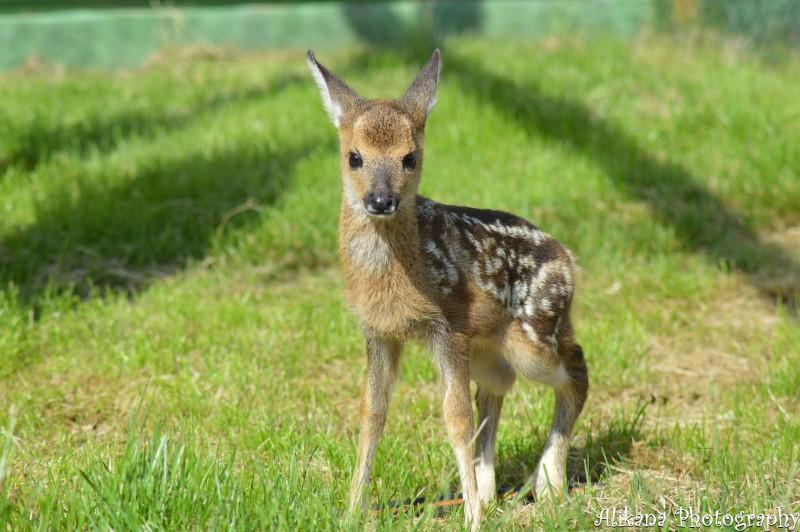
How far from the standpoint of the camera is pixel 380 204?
3.80 meters

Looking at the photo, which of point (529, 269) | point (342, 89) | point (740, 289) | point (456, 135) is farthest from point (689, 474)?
point (456, 135)

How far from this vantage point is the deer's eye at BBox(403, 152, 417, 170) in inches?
158

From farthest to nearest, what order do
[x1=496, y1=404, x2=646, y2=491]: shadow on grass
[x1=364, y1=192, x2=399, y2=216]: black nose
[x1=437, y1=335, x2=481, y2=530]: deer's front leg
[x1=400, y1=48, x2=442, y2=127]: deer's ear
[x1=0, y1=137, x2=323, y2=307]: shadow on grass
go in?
[x1=0, y1=137, x2=323, y2=307]: shadow on grass
[x1=496, y1=404, x2=646, y2=491]: shadow on grass
[x1=400, y1=48, x2=442, y2=127]: deer's ear
[x1=437, y1=335, x2=481, y2=530]: deer's front leg
[x1=364, y1=192, x2=399, y2=216]: black nose

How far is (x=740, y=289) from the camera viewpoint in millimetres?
6688

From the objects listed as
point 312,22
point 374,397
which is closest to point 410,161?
point 374,397

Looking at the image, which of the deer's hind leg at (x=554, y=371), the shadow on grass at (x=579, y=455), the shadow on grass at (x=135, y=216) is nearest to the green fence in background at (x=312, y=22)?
the shadow on grass at (x=135, y=216)

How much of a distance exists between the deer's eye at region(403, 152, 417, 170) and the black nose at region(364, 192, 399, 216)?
231 mm

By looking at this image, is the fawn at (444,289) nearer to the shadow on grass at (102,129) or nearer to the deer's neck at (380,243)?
the deer's neck at (380,243)

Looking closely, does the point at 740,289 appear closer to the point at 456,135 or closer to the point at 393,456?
the point at 456,135

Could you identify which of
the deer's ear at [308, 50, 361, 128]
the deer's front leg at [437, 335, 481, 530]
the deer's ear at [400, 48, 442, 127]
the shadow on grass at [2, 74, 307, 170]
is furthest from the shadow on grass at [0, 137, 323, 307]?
Answer: the deer's front leg at [437, 335, 481, 530]

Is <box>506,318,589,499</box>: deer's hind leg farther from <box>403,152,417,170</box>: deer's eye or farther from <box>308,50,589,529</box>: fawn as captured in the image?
<box>403,152,417,170</box>: deer's eye

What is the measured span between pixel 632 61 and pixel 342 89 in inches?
234

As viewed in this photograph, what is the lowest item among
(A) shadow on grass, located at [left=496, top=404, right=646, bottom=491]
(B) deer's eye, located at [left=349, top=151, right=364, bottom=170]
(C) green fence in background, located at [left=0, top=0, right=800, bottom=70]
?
(A) shadow on grass, located at [left=496, top=404, right=646, bottom=491]

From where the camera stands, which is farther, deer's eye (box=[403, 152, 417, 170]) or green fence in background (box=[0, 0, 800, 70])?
green fence in background (box=[0, 0, 800, 70])
